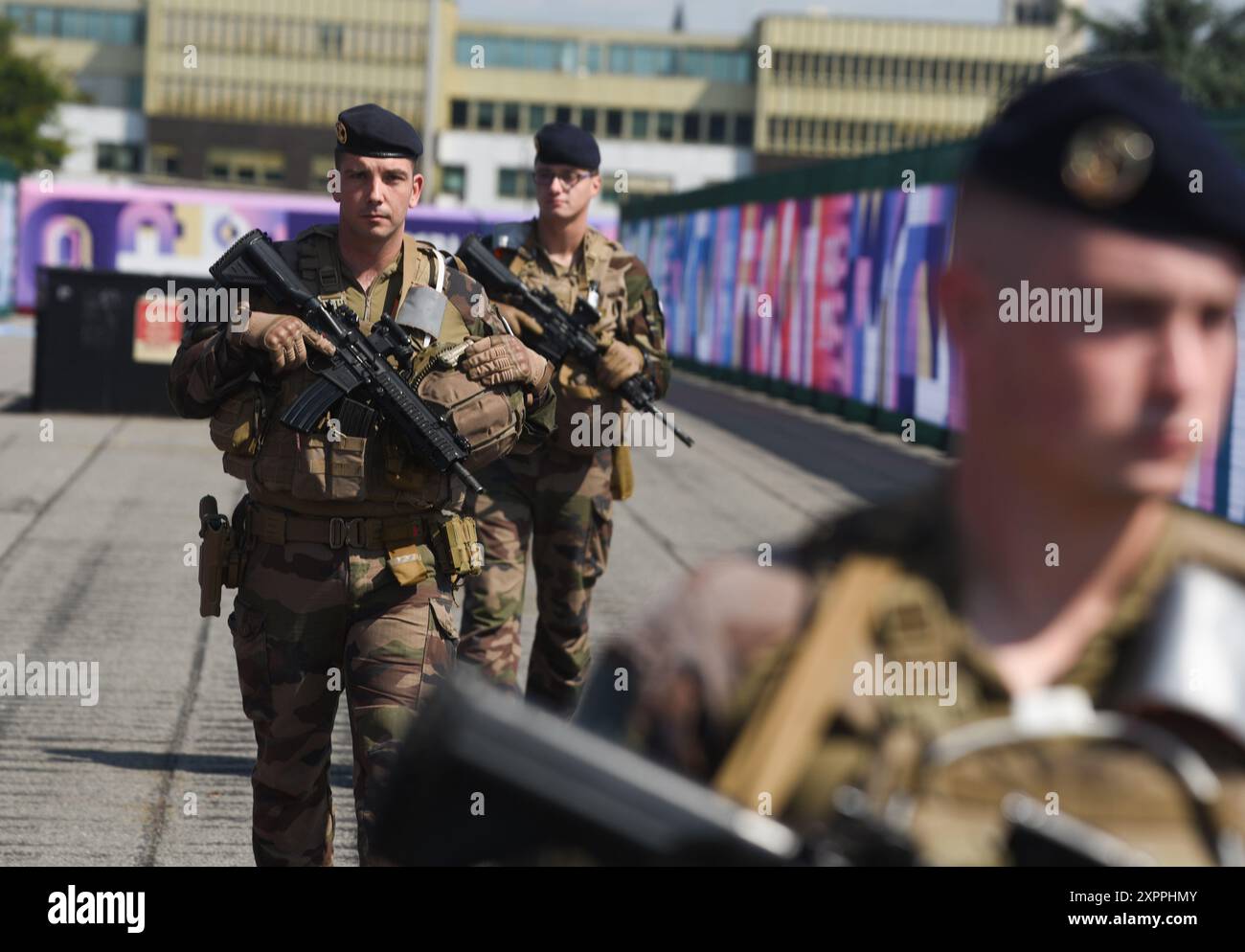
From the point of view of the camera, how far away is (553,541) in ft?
23.4

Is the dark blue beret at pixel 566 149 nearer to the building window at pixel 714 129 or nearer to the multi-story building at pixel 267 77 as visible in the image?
the multi-story building at pixel 267 77

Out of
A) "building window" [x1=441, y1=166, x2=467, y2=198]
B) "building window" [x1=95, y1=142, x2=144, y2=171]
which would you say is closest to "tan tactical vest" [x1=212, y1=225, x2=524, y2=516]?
"building window" [x1=441, y1=166, x2=467, y2=198]

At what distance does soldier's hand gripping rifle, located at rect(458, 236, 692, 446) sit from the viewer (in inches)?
284

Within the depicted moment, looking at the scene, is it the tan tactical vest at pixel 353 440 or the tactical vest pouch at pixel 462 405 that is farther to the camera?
the tactical vest pouch at pixel 462 405

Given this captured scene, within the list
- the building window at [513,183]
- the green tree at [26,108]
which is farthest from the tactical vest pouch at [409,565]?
the building window at [513,183]

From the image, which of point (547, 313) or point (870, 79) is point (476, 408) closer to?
point (547, 313)

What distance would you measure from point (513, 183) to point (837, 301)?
83.5 metres

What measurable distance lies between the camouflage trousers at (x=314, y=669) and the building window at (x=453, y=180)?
103 m

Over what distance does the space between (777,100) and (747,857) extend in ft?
368

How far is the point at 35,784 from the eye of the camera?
6.71 m

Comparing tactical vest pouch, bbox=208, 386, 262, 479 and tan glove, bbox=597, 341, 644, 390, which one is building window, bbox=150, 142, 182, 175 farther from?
tactical vest pouch, bbox=208, 386, 262, 479

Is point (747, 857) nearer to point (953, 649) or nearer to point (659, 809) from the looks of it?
point (659, 809)

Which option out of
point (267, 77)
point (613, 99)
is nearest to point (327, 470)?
point (267, 77)

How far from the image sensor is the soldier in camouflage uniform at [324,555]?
4832 millimetres
